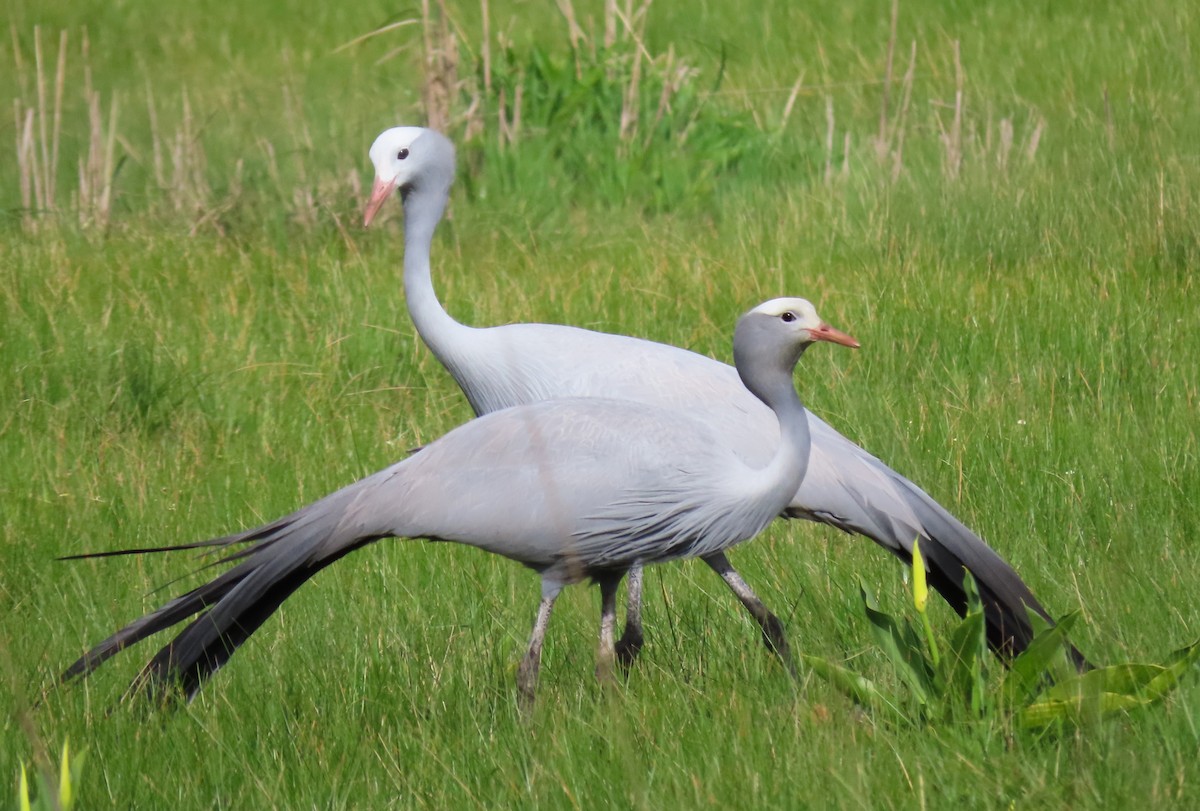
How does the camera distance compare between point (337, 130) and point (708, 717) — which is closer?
point (708, 717)

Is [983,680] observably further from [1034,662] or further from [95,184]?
[95,184]

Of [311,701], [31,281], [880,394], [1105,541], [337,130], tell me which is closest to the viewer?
[311,701]

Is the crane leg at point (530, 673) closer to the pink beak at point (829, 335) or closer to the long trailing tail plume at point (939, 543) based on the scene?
the long trailing tail plume at point (939, 543)

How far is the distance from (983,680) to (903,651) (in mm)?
143

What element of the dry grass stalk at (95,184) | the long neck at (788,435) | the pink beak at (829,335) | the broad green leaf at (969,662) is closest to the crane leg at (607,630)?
the long neck at (788,435)

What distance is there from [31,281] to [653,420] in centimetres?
357

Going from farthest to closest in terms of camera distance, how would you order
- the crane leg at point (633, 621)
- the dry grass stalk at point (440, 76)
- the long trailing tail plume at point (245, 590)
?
the dry grass stalk at point (440, 76) → the crane leg at point (633, 621) → the long trailing tail plume at point (245, 590)

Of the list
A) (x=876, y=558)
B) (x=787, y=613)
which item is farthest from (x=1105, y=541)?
(x=787, y=613)

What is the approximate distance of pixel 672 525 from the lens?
323 cm

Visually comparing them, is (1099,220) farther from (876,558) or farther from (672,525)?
(672,525)

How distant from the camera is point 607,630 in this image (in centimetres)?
338

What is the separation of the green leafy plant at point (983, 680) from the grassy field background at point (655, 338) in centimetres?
5

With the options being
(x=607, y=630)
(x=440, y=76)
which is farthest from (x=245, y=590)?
(x=440, y=76)

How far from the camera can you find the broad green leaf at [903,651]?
2756 mm
